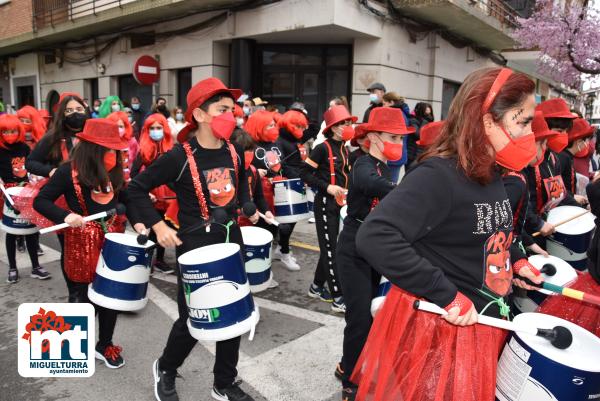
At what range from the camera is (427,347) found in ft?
5.69

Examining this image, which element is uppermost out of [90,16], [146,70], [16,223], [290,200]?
[90,16]

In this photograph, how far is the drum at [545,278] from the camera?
2.73 m

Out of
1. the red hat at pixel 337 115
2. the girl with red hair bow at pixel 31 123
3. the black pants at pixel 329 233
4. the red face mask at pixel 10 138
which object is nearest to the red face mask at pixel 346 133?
the red hat at pixel 337 115

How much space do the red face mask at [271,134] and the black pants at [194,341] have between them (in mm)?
3698

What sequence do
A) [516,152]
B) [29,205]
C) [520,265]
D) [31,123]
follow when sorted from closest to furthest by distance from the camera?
[516,152] < [520,265] < [29,205] < [31,123]

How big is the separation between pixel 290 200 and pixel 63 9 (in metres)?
15.5

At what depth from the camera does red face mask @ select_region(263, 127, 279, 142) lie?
21.3 ft

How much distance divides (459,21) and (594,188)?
1171cm

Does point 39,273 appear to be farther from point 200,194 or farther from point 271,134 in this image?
point 200,194

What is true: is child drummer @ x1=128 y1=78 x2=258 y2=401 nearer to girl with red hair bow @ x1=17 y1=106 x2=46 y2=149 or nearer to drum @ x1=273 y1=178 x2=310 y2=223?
drum @ x1=273 y1=178 x2=310 y2=223

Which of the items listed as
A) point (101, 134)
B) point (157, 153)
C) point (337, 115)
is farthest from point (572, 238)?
point (157, 153)

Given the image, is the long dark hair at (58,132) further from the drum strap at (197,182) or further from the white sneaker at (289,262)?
the white sneaker at (289,262)

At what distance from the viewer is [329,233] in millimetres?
4320

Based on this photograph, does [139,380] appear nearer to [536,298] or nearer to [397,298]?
[397,298]
